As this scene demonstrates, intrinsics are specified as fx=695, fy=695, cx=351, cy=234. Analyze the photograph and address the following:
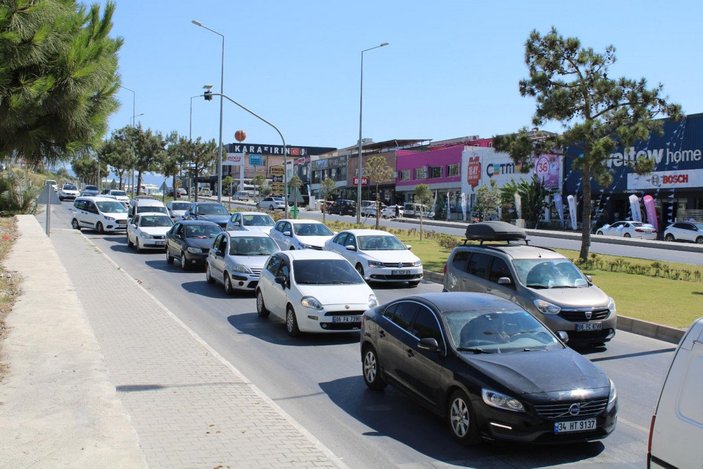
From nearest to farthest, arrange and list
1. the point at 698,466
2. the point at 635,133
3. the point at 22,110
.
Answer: the point at 698,466 → the point at 22,110 → the point at 635,133

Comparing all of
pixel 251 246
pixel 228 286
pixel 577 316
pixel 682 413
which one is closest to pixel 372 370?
pixel 577 316

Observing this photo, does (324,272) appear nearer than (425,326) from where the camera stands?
No

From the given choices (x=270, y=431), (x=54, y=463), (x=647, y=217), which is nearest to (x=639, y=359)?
(x=270, y=431)

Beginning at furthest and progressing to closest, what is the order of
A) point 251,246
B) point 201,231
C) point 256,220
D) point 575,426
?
point 256,220 → point 201,231 → point 251,246 → point 575,426

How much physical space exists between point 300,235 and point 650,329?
13.9 metres

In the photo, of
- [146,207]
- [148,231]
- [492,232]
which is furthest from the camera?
[146,207]

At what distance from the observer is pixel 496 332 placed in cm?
780

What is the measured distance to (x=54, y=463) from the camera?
5.77 metres

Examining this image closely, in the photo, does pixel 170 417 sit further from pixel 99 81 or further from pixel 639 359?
pixel 639 359

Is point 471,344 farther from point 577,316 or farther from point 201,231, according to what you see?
point 201,231

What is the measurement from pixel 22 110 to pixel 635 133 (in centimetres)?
2052

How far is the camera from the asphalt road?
671 cm

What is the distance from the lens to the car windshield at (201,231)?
23.2m

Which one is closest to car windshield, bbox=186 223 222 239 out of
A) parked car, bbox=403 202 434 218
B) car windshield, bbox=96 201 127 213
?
car windshield, bbox=96 201 127 213
